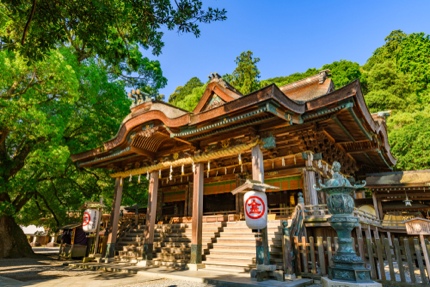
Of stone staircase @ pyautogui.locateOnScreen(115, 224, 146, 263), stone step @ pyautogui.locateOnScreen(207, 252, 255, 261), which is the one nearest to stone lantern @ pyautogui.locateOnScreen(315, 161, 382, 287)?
stone step @ pyautogui.locateOnScreen(207, 252, 255, 261)

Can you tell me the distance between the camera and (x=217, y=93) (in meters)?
12.2

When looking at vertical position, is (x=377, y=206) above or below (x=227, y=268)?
above

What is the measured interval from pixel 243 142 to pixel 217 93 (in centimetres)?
416

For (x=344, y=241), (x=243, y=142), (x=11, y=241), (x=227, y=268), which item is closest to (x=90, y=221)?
(x=11, y=241)

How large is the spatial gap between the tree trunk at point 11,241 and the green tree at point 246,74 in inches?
945

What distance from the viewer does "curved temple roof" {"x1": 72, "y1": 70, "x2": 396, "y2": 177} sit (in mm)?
8070

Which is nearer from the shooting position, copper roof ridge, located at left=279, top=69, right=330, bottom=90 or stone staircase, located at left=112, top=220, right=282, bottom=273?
stone staircase, located at left=112, top=220, right=282, bottom=273

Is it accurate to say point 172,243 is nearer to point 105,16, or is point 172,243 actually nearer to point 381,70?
point 105,16

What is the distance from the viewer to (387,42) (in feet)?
162

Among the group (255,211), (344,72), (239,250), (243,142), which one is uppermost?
(344,72)

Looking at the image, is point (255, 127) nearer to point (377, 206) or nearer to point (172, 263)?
point (172, 263)

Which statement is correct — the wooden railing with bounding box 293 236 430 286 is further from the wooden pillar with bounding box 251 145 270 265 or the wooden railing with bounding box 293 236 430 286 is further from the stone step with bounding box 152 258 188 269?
the stone step with bounding box 152 258 188 269

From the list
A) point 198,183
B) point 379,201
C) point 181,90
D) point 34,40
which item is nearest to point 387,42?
point 181,90

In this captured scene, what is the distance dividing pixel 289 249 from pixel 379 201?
38.1 ft
